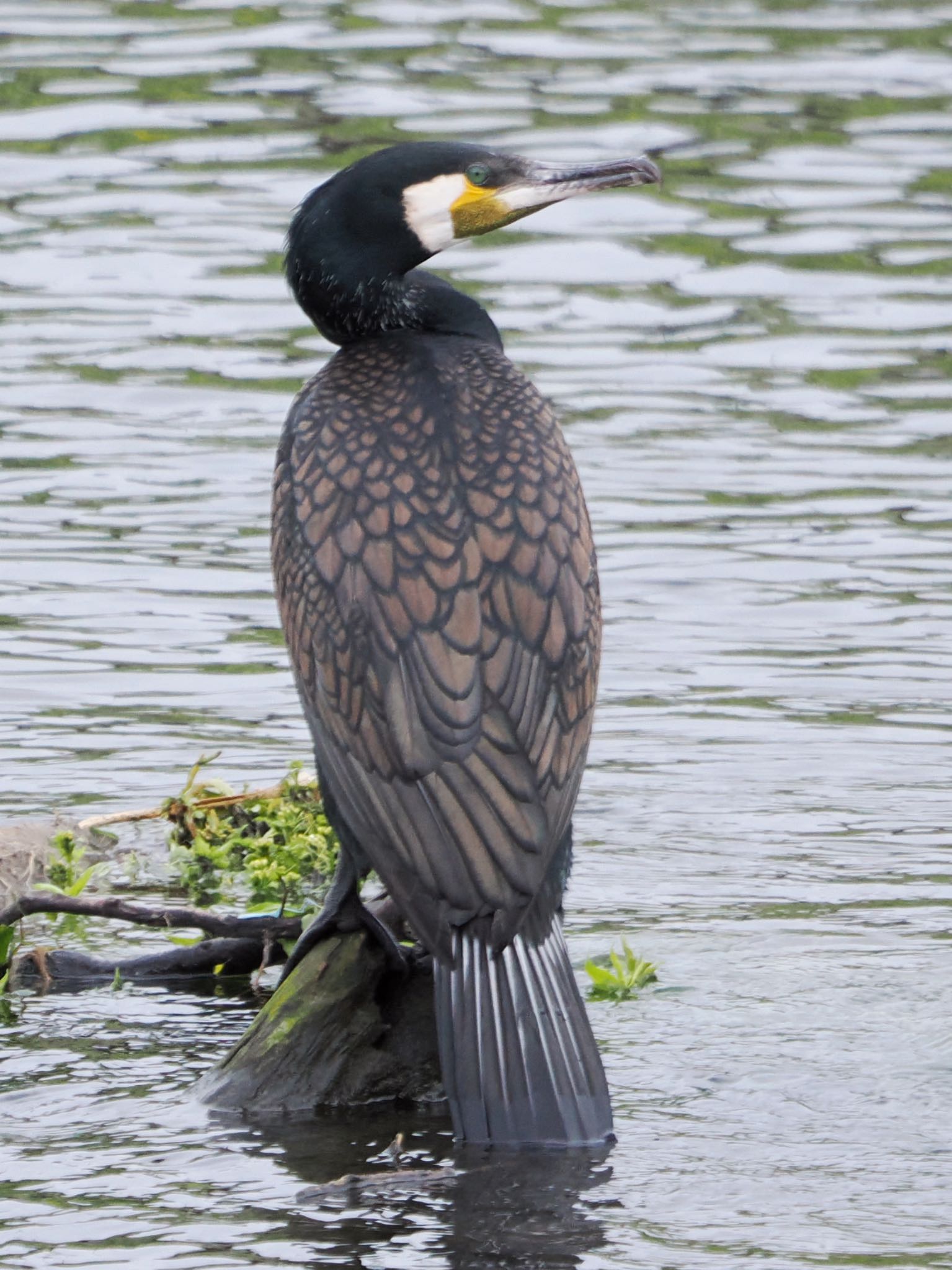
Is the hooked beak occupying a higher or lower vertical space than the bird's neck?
higher

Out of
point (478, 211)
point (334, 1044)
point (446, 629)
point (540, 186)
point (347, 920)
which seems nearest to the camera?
point (446, 629)

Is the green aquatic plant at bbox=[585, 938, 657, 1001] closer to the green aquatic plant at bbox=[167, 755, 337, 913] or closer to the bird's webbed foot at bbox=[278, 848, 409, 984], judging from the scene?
the bird's webbed foot at bbox=[278, 848, 409, 984]

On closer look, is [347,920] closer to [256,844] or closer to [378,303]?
[256,844]

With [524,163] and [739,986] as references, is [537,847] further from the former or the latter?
[524,163]

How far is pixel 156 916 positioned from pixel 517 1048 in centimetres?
135

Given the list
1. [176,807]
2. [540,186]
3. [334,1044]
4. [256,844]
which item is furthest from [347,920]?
[540,186]

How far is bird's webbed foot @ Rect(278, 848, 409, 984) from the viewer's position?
5.18 meters

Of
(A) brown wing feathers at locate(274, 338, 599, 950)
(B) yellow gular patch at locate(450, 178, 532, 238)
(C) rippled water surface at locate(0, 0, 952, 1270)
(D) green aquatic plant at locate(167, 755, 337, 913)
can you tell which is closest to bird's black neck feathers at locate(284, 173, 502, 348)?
(B) yellow gular patch at locate(450, 178, 532, 238)

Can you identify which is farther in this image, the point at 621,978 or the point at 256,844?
the point at 256,844

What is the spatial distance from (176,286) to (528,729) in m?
7.96

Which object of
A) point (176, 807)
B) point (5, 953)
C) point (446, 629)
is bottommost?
point (5, 953)

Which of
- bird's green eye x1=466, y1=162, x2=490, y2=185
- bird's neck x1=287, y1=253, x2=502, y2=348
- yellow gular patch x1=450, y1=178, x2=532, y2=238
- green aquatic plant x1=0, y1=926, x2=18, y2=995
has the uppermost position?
bird's green eye x1=466, y1=162, x2=490, y2=185

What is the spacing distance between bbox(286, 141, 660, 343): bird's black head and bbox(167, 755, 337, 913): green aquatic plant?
3.90 ft

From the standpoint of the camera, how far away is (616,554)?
9344 millimetres
